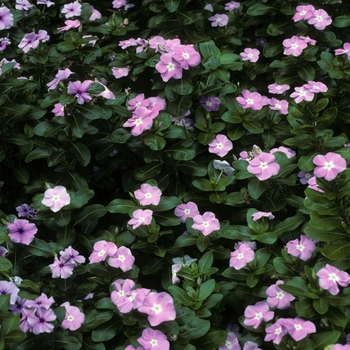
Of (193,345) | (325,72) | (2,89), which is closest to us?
(193,345)

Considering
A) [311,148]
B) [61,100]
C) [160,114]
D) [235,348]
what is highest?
[61,100]

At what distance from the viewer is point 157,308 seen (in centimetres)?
221

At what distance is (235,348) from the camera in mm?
2385


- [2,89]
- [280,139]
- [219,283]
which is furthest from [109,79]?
[219,283]

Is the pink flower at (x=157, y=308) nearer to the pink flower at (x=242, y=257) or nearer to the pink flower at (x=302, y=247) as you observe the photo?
the pink flower at (x=242, y=257)

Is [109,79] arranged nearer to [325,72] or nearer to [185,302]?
[325,72]

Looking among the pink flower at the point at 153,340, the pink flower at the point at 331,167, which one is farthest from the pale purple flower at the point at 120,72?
the pink flower at the point at 153,340

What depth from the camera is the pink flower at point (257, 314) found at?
2.35 metres

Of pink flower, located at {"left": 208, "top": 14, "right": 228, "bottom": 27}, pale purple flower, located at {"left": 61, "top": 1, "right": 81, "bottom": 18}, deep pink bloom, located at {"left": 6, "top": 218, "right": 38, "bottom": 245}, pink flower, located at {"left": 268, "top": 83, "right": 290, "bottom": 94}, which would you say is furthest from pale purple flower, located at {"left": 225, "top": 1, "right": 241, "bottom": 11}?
deep pink bloom, located at {"left": 6, "top": 218, "right": 38, "bottom": 245}

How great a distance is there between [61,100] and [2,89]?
49 cm

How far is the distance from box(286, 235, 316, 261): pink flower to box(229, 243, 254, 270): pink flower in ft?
0.60

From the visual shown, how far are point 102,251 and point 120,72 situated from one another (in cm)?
151

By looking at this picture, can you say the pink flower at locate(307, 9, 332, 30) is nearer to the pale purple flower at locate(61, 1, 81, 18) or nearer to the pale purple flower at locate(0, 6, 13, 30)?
the pale purple flower at locate(61, 1, 81, 18)

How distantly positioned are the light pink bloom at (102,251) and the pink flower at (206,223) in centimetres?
Result: 44
